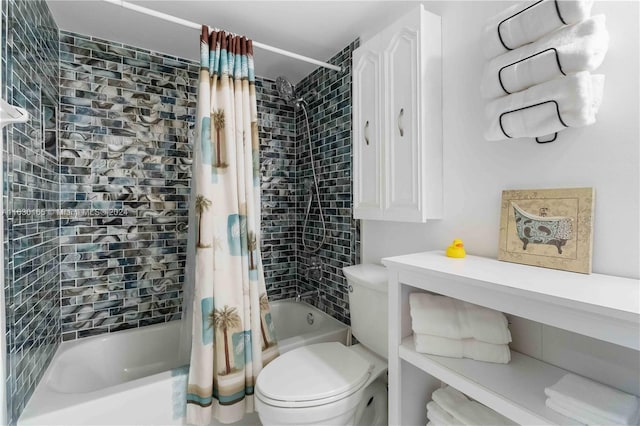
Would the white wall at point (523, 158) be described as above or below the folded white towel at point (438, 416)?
above

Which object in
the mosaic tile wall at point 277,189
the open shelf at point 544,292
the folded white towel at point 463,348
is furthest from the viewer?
the mosaic tile wall at point 277,189

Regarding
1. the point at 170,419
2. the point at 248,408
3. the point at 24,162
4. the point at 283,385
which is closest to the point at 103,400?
the point at 170,419

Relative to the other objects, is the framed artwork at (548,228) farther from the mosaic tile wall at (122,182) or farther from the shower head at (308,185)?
the mosaic tile wall at (122,182)

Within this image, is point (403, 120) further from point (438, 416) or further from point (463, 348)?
point (438, 416)

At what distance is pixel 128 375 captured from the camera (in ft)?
6.39

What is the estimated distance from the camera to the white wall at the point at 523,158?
2.95 ft

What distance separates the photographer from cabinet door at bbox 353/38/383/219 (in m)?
1.59

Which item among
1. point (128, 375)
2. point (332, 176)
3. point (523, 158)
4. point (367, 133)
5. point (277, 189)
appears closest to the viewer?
point (523, 158)

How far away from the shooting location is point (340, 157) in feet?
6.89

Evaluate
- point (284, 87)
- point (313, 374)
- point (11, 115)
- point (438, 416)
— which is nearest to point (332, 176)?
point (284, 87)

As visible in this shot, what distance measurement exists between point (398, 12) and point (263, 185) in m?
1.50

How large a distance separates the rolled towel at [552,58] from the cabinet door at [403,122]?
366 mm

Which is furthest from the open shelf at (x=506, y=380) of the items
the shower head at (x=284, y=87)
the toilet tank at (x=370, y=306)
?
the shower head at (x=284, y=87)

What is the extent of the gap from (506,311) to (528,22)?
0.92 m
